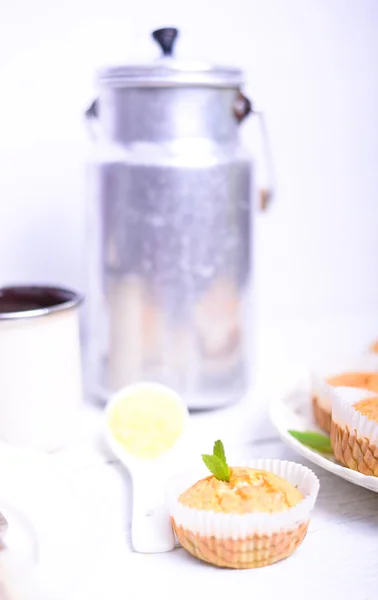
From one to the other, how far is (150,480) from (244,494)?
11 cm

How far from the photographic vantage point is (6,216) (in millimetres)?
771

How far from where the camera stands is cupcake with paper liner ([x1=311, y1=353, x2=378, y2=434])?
567mm

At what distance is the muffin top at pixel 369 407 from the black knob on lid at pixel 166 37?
314 millimetres

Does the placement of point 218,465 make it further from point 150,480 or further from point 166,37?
point 166,37

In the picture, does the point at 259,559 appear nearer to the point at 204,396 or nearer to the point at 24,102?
the point at 204,396

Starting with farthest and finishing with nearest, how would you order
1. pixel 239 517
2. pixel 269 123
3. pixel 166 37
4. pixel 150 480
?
pixel 269 123 < pixel 166 37 < pixel 150 480 < pixel 239 517

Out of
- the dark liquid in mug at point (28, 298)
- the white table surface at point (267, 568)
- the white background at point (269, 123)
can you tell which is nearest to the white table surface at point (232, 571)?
the white table surface at point (267, 568)

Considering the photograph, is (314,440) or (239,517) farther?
(314,440)

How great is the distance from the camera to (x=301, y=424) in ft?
1.94

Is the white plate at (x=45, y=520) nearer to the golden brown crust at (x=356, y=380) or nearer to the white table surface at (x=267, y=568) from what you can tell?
the white table surface at (x=267, y=568)

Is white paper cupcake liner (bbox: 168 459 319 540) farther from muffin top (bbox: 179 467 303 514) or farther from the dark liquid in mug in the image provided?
the dark liquid in mug

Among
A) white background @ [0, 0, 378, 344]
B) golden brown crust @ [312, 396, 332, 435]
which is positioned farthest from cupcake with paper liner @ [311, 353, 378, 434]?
white background @ [0, 0, 378, 344]

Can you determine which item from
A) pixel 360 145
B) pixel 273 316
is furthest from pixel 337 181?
pixel 273 316

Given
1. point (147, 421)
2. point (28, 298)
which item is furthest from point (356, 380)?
point (28, 298)
